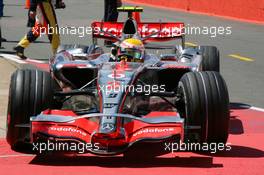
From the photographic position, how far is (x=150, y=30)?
40.9 feet

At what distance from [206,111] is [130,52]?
1.96 meters

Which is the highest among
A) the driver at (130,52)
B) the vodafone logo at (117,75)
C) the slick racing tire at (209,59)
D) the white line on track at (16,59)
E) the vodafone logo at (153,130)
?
the driver at (130,52)

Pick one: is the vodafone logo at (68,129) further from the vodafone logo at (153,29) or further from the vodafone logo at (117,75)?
the vodafone logo at (153,29)

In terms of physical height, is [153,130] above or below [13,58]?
above

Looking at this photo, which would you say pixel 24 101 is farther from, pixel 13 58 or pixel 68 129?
pixel 13 58

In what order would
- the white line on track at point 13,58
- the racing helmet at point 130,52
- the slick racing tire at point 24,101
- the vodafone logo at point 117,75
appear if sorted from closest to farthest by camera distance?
the slick racing tire at point 24,101 → the vodafone logo at point 117,75 → the racing helmet at point 130,52 → the white line on track at point 13,58

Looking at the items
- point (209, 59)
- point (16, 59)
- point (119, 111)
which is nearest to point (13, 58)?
point (16, 59)

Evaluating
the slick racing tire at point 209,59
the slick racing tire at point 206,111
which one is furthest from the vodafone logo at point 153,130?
the slick racing tire at point 209,59

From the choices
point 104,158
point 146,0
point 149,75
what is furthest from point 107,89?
point 146,0

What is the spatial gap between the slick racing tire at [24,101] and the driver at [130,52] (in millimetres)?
1553

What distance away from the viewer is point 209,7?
94.9 ft

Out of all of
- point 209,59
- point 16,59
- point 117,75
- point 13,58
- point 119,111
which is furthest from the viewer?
point 13,58

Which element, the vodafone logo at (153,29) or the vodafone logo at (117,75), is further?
the vodafone logo at (153,29)

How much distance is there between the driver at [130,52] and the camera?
32.7 feet
